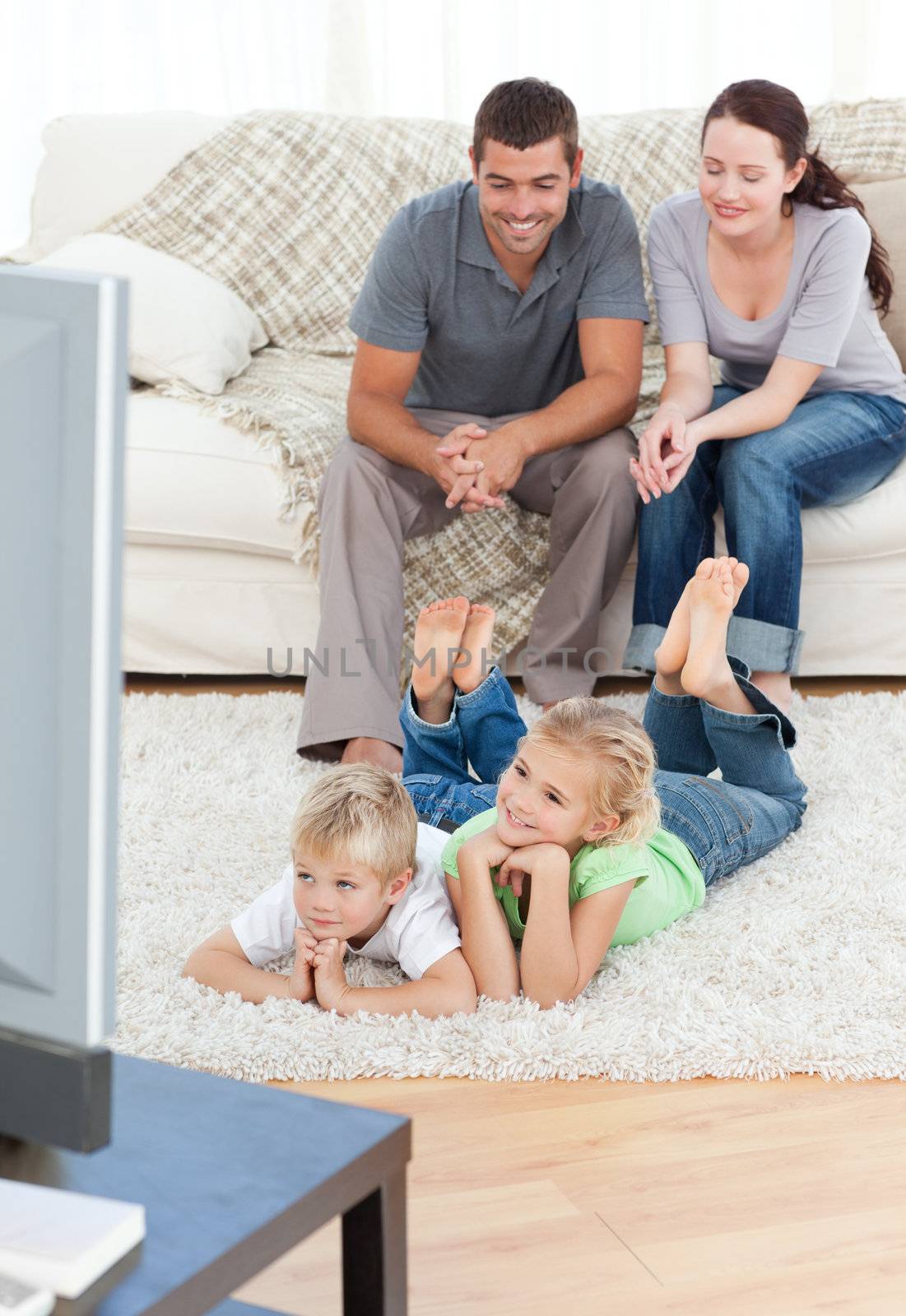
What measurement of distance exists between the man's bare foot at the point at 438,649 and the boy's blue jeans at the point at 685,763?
0.03 m

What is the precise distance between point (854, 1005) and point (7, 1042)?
3.52 ft

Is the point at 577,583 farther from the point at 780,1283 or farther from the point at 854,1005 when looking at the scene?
the point at 780,1283

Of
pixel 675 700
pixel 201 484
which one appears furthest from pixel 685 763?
pixel 201 484

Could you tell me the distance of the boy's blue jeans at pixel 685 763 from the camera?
176 centimetres

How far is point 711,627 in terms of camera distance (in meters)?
1.83

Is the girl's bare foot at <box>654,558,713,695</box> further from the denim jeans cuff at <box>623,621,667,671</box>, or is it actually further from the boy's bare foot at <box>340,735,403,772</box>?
the boy's bare foot at <box>340,735,403,772</box>

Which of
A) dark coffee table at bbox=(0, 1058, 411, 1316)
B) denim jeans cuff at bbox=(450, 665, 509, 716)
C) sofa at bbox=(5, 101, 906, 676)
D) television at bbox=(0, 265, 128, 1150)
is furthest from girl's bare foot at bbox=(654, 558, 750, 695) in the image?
television at bbox=(0, 265, 128, 1150)

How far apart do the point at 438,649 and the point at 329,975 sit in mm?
552

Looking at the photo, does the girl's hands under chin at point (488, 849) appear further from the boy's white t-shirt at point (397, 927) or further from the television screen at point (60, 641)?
the television screen at point (60, 641)

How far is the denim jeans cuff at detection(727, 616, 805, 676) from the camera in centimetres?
225

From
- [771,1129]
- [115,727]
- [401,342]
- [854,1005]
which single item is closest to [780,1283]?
[771,1129]

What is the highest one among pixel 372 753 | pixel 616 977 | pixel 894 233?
pixel 894 233

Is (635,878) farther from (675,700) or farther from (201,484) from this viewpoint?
(201,484)

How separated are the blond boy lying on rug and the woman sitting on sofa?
913mm
